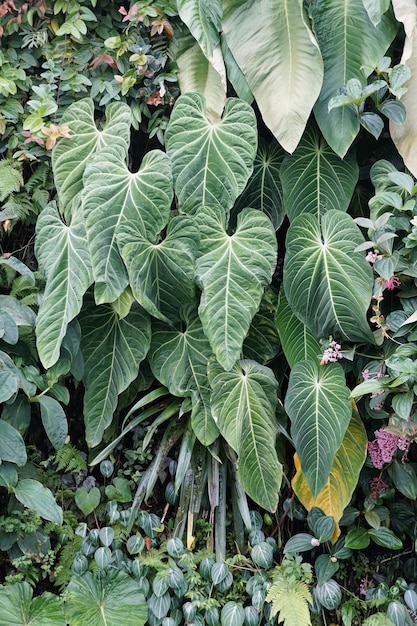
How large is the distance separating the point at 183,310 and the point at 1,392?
0.56 metres

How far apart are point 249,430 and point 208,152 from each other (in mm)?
787

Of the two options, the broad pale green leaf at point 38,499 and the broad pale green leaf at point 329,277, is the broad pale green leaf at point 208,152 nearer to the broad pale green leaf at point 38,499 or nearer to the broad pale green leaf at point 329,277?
the broad pale green leaf at point 329,277

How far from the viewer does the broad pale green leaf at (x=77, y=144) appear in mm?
2020

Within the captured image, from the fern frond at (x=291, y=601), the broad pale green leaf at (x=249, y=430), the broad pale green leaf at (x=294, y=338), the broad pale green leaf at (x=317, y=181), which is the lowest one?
the fern frond at (x=291, y=601)

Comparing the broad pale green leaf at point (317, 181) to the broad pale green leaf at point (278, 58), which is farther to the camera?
the broad pale green leaf at point (317, 181)

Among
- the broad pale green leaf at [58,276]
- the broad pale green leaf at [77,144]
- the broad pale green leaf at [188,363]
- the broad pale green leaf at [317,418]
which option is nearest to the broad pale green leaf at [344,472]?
the broad pale green leaf at [317,418]

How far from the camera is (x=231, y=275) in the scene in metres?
1.83

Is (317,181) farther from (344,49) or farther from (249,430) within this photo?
(249,430)

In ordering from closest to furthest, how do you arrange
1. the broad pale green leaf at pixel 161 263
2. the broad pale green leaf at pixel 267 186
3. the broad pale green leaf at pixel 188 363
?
the broad pale green leaf at pixel 161 263
the broad pale green leaf at pixel 188 363
the broad pale green leaf at pixel 267 186

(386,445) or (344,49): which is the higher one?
(344,49)

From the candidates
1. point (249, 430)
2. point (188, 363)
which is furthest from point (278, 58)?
point (249, 430)

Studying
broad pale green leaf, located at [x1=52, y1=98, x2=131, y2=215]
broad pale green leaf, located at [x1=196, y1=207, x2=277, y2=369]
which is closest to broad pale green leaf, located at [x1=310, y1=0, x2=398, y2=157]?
broad pale green leaf, located at [x1=196, y1=207, x2=277, y2=369]

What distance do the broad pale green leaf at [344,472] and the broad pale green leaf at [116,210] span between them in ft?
2.49

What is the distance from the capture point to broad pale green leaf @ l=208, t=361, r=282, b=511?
1854 millimetres
